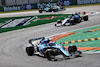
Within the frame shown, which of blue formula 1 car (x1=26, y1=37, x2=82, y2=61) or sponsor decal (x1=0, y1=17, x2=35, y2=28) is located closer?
blue formula 1 car (x1=26, y1=37, x2=82, y2=61)

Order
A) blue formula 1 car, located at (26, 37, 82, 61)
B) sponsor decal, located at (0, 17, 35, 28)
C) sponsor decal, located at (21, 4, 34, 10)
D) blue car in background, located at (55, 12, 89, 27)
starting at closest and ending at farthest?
blue formula 1 car, located at (26, 37, 82, 61)
blue car in background, located at (55, 12, 89, 27)
sponsor decal, located at (0, 17, 35, 28)
sponsor decal, located at (21, 4, 34, 10)

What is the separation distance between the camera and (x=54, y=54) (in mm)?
11375

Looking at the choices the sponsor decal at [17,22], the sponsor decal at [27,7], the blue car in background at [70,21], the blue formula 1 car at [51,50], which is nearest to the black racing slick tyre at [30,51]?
the blue formula 1 car at [51,50]

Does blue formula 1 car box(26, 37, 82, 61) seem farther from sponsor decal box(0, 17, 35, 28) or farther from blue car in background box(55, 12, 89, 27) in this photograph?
sponsor decal box(0, 17, 35, 28)

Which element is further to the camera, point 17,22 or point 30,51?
point 17,22

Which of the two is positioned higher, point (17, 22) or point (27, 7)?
point (27, 7)

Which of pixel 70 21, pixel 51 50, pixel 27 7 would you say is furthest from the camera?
pixel 27 7

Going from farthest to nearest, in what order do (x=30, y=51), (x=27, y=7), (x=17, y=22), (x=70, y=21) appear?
1. (x=27, y=7)
2. (x=17, y=22)
3. (x=70, y=21)
4. (x=30, y=51)

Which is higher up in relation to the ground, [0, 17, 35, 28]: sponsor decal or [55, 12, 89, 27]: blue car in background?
[55, 12, 89, 27]: blue car in background

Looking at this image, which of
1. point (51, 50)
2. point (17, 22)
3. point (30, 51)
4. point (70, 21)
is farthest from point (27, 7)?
Answer: point (51, 50)

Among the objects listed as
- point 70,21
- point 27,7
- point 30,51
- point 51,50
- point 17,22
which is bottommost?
point 30,51

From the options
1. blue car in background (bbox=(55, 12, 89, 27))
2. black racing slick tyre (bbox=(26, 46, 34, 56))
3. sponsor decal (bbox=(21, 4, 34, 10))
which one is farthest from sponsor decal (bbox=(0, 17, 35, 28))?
sponsor decal (bbox=(21, 4, 34, 10))

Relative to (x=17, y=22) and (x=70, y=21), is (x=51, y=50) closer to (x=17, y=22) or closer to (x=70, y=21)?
(x=70, y=21)

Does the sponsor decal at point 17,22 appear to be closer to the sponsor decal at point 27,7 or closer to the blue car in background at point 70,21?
the blue car in background at point 70,21
